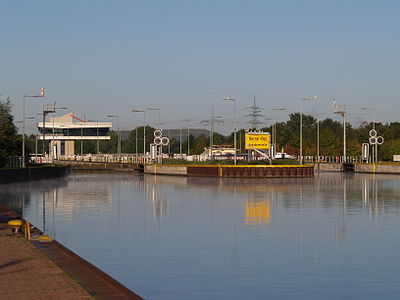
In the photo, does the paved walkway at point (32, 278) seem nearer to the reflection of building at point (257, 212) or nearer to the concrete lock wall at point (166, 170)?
the reflection of building at point (257, 212)

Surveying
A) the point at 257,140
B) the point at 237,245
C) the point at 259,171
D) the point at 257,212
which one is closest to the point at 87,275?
the point at 237,245

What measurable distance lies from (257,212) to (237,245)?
1527cm

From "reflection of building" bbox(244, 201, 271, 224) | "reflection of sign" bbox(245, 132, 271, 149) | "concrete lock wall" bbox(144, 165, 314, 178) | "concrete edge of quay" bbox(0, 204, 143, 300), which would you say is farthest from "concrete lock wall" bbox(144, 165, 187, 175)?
"concrete edge of quay" bbox(0, 204, 143, 300)

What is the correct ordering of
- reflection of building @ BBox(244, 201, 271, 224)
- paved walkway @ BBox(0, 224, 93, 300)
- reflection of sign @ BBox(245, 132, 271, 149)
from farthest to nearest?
reflection of sign @ BBox(245, 132, 271, 149)
reflection of building @ BBox(244, 201, 271, 224)
paved walkway @ BBox(0, 224, 93, 300)

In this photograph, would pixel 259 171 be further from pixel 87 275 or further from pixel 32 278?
pixel 32 278

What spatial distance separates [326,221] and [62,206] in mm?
19136

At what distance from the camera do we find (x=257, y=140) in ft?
370

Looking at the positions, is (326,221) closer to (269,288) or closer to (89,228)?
(89,228)

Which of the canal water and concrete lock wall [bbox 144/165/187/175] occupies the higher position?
concrete lock wall [bbox 144/165/187/175]

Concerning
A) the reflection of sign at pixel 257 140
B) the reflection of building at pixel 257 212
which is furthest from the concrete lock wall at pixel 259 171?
the reflection of building at pixel 257 212

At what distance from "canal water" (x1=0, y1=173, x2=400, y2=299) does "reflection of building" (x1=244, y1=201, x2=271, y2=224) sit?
0.06 m

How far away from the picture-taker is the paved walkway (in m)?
16.0

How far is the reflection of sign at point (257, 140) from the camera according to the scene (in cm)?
11225

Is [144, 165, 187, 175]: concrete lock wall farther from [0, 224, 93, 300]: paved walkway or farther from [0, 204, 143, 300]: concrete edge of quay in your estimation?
[0, 224, 93, 300]: paved walkway
